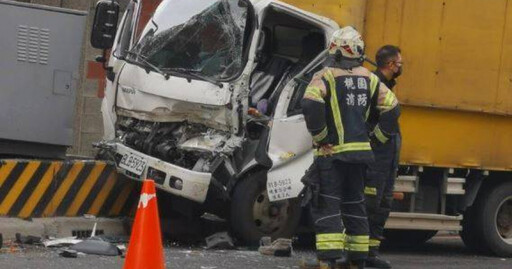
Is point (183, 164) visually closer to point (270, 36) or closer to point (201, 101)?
point (201, 101)

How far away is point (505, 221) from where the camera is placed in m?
12.1

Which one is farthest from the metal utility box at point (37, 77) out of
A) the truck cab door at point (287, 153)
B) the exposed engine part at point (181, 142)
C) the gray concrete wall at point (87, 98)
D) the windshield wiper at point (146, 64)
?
the gray concrete wall at point (87, 98)

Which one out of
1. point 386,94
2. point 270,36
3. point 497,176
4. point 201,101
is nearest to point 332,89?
point 386,94

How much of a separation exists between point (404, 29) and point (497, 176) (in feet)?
6.53

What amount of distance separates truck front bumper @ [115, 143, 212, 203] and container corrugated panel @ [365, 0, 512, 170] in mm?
2005

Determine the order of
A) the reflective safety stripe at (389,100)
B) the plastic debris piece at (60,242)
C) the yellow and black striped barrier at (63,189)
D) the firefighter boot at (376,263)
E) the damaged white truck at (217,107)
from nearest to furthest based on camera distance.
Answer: the reflective safety stripe at (389,100) < the firefighter boot at (376,263) < the plastic debris piece at (60,242) < the damaged white truck at (217,107) < the yellow and black striped barrier at (63,189)

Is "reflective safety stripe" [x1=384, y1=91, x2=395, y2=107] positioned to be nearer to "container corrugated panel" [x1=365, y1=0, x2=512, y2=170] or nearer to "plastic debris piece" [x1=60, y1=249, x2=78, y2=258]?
"container corrugated panel" [x1=365, y1=0, x2=512, y2=170]

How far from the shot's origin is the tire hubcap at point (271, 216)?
10.8m

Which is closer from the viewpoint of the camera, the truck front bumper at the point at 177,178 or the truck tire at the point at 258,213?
the truck front bumper at the point at 177,178

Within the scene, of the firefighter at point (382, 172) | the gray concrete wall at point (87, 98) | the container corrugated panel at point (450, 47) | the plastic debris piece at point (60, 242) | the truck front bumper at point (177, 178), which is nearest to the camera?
the firefighter at point (382, 172)

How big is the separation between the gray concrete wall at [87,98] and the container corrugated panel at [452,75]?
253 inches

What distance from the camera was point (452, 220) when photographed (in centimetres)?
1149

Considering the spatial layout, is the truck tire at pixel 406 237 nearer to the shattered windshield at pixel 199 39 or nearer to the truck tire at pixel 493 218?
the truck tire at pixel 493 218

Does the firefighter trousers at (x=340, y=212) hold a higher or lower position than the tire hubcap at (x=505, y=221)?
higher
